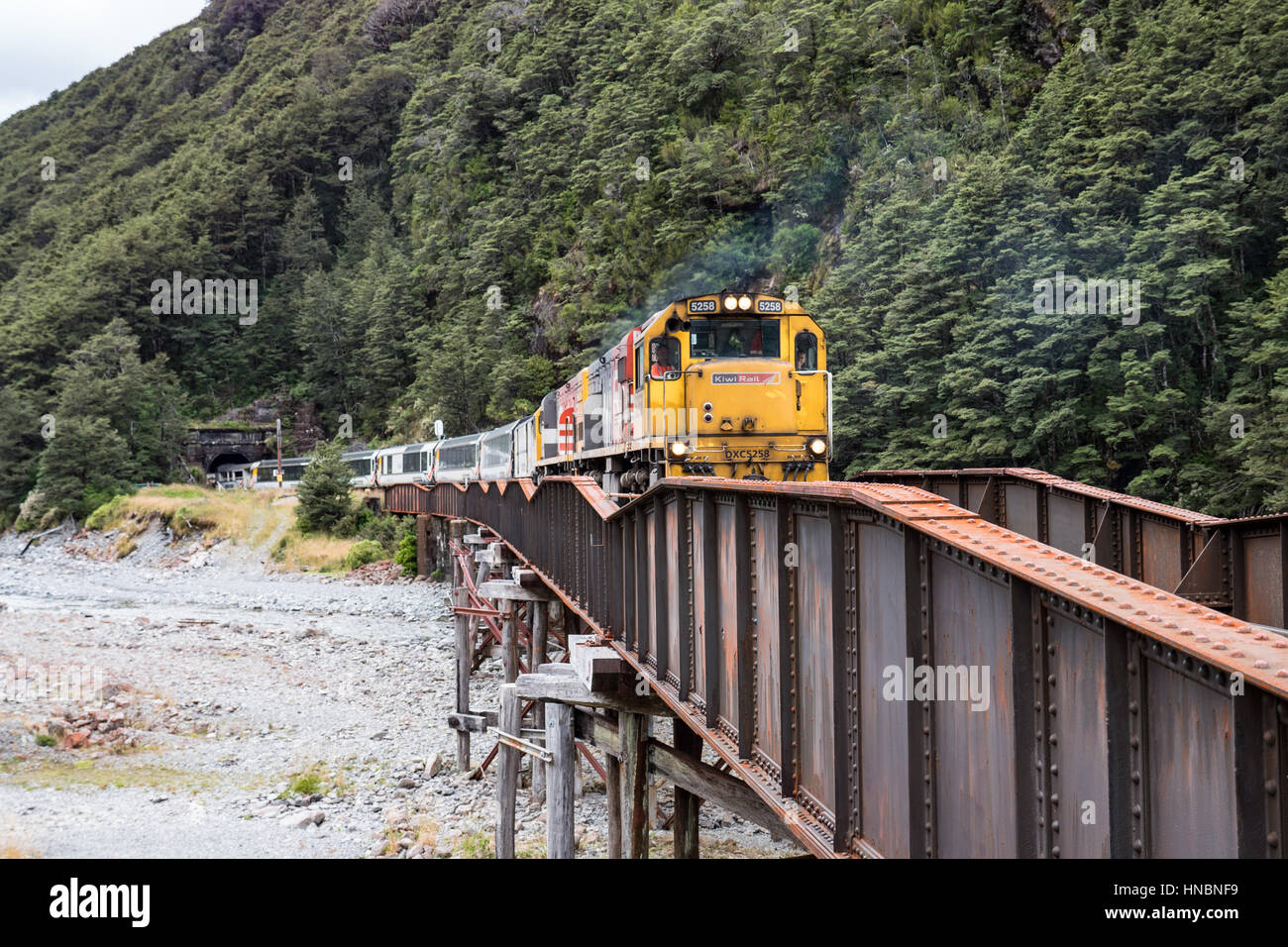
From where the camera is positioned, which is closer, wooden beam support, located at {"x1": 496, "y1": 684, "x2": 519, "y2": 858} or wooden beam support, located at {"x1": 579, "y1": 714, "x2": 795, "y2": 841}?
wooden beam support, located at {"x1": 579, "y1": 714, "x2": 795, "y2": 841}

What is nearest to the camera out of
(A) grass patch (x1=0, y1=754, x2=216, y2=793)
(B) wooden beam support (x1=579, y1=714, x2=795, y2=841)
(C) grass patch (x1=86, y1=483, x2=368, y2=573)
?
(B) wooden beam support (x1=579, y1=714, x2=795, y2=841)

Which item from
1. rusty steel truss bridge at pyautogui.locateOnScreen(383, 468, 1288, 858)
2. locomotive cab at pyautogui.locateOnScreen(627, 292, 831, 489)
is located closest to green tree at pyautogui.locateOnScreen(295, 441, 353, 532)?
locomotive cab at pyautogui.locateOnScreen(627, 292, 831, 489)

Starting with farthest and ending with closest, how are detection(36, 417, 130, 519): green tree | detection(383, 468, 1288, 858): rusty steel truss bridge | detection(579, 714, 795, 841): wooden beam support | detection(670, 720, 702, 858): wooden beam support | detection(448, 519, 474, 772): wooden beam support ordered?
1. detection(36, 417, 130, 519): green tree
2. detection(448, 519, 474, 772): wooden beam support
3. detection(670, 720, 702, 858): wooden beam support
4. detection(579, 714, 795, 841): wooden beam support
5. detection(383, 468, 1288, 858): rusty steel truss bridge

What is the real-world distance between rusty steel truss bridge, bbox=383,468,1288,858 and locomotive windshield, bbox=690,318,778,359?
7.24 metres

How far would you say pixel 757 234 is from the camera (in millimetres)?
43406

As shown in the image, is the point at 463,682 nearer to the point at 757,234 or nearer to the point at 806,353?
the point at 806,353

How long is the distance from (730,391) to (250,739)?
12144 millimetres

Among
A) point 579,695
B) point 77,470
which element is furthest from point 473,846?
point 77,470

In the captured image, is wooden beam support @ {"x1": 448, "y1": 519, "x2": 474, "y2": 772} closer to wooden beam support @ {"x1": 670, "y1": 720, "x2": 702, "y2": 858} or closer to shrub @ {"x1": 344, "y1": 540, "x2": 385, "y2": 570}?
wooden beam support @ {"x1": 670, "y1": 720, "x2": 702, "y2": 858}

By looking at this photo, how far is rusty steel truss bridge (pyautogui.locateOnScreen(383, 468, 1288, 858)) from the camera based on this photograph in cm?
253

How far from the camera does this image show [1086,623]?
2.86 m

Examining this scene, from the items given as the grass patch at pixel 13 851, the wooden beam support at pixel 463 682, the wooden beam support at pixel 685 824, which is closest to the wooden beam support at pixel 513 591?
the wooden beam support at pixel 463 682

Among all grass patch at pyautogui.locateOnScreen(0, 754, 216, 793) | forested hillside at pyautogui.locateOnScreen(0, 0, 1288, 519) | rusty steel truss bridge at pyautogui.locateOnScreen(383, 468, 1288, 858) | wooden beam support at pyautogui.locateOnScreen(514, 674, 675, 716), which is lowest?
grass patch at pyautogui.locateOnScreen(0, 754, 216, 793)

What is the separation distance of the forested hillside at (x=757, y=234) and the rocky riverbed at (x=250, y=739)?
1480 cm
